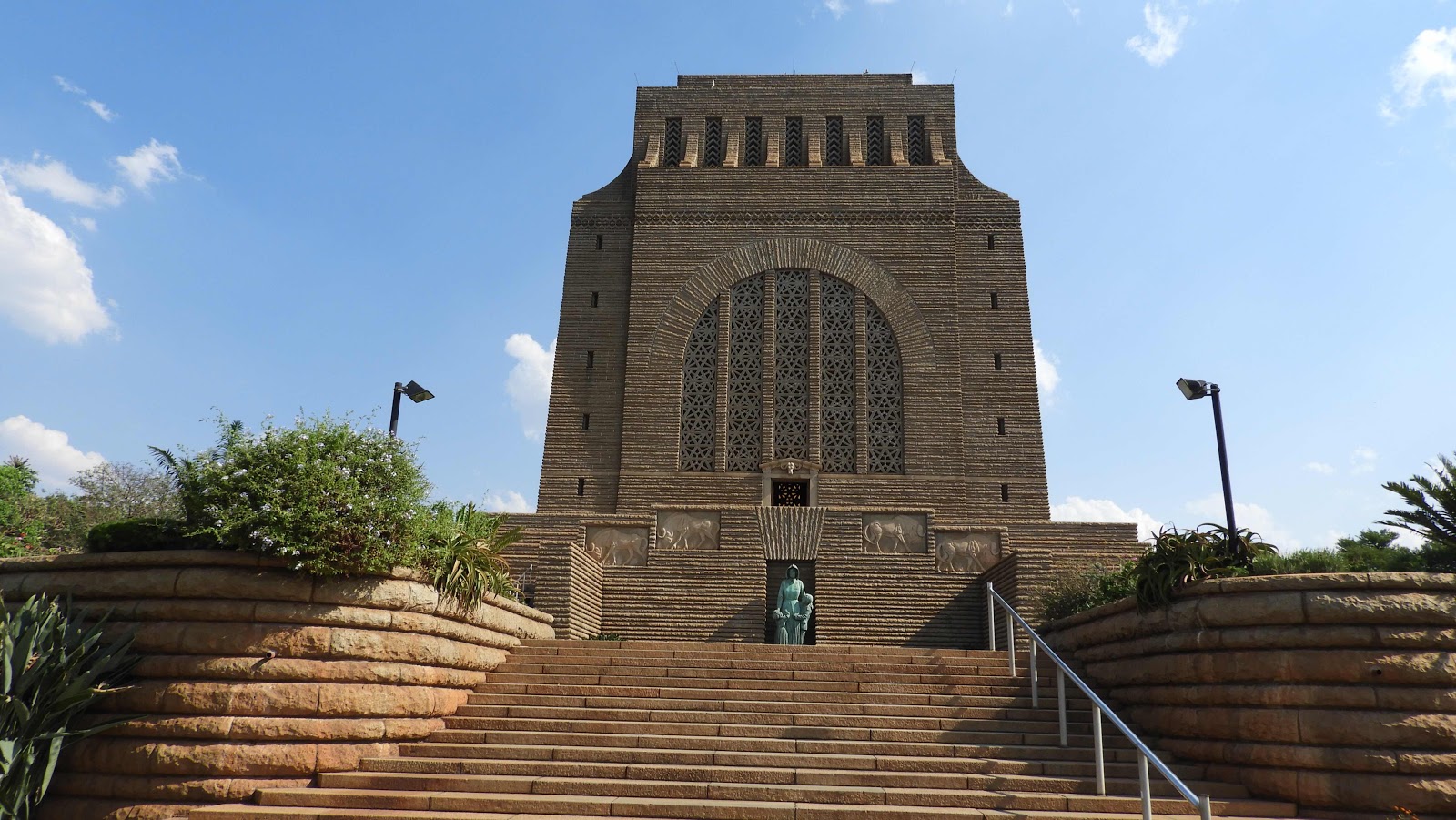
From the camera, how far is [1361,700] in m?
6.51

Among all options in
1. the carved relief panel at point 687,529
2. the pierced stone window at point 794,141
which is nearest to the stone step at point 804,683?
the carved relief panel at point 687,529

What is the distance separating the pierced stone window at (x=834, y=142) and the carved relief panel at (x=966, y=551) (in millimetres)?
10074

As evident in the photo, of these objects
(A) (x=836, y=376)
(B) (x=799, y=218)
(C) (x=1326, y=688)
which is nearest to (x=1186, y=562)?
(C) (x=1326, y=688)

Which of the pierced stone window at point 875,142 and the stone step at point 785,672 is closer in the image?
the stone step at point 785,672

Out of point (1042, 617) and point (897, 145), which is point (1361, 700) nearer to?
point (1042, 617)

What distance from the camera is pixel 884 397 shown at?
2059 centimetres

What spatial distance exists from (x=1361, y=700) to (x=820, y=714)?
4.00 meters

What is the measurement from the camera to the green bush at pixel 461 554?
28.1 ft

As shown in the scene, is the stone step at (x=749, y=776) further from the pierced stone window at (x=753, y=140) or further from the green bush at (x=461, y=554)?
the pierced stone window at (x=753, y=140)

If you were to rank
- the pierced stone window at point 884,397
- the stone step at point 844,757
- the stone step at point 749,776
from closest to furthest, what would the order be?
the stone step at point 749,776 → the stone step at point 844,757 → the pierced stone window at point 884,397

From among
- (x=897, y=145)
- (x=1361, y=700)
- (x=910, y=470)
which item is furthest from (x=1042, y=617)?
(x=897, y=145)

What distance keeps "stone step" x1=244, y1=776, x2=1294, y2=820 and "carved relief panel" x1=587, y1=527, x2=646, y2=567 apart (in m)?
10.3

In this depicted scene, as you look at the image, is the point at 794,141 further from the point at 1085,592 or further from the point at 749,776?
the point at 749,776

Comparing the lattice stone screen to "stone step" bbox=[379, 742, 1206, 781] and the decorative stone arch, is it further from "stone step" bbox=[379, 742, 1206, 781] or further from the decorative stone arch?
"stone step" bbox=[379, 742, 1206, 781]
